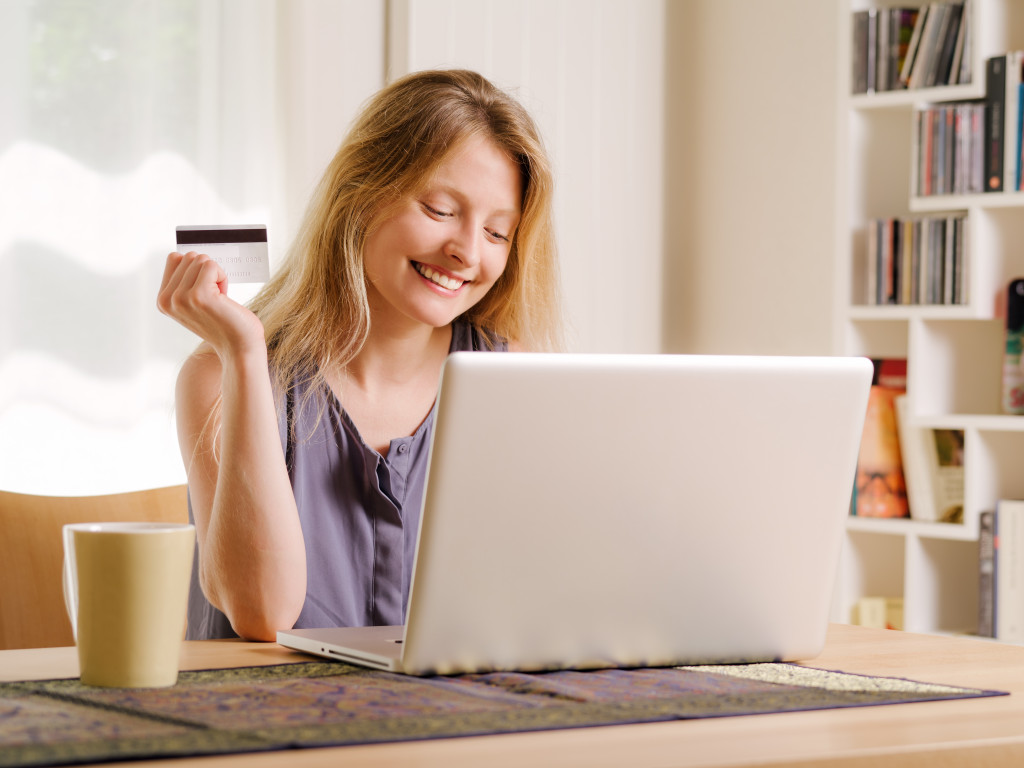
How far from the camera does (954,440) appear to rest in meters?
2.70

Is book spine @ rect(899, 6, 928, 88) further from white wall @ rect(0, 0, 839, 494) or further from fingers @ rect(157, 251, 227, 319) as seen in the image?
fingers @ rect(157, 251, 227, 319)

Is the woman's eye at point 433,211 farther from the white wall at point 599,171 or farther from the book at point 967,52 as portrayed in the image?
the book at point 967,52

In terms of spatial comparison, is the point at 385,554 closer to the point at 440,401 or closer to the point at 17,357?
the point at 440,401

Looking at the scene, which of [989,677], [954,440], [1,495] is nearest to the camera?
[989,677]

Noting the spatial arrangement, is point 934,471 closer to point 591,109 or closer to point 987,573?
point 987,573

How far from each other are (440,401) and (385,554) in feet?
2.15

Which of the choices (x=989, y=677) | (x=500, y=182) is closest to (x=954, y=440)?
(x=500, y=182)

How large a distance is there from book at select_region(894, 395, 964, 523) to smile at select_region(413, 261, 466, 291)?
1485mm

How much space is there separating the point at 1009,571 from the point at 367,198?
1715 mm

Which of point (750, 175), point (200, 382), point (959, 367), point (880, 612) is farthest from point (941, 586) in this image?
point (200, 382)

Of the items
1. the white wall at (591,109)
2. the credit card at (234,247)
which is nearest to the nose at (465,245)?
the credit card at (234,247)

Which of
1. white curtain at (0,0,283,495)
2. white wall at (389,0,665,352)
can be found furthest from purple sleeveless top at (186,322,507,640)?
white wall at (389,0,665,352)

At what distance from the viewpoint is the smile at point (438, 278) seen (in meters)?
1.54

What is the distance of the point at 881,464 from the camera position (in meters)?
2.78
